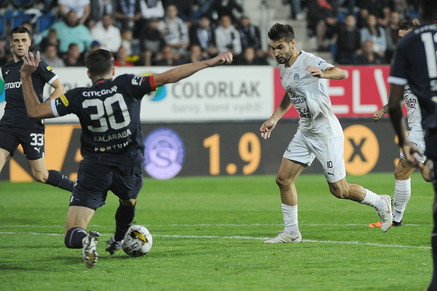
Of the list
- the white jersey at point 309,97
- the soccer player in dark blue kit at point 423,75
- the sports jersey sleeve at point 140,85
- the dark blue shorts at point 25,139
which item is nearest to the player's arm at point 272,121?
the white jersey at point 309,97

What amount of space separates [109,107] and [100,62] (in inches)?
15.1

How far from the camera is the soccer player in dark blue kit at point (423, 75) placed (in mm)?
5676

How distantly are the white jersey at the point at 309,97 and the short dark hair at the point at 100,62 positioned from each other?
235 cm

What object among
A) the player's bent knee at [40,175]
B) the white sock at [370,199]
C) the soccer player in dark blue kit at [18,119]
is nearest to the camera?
the white sock at [370,199]

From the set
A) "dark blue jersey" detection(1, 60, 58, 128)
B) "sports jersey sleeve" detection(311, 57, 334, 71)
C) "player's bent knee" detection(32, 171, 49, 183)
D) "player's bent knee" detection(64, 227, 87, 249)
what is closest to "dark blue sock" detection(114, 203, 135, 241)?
"player's bent knee" detection(64, 227, 87, 249)

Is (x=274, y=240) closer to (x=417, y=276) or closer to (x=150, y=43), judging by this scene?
(x=417, y=276)

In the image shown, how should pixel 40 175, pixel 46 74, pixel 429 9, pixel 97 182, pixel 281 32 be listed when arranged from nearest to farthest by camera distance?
pixel 429 9 → pixel 97 182 → pixel 281 32 → pixel 46 74 → pixel 40 175

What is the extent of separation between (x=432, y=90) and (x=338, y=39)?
15.3 metres

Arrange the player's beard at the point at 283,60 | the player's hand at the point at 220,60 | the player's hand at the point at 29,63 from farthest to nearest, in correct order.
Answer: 1. the player's beard at the point at 283,60
2. the player's hand at the point at 29,63
3. the player's hand at the point at 220,60

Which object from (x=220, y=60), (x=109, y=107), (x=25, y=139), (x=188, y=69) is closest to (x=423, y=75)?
(x=220, y=60)

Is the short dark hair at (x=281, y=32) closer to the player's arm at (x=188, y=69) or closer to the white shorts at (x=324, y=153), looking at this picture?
the white shorts at (x=324, y=153)

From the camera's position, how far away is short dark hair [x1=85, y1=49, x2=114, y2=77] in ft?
25.6

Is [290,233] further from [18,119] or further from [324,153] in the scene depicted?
[18,119]

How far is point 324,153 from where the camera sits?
955 centimetres
